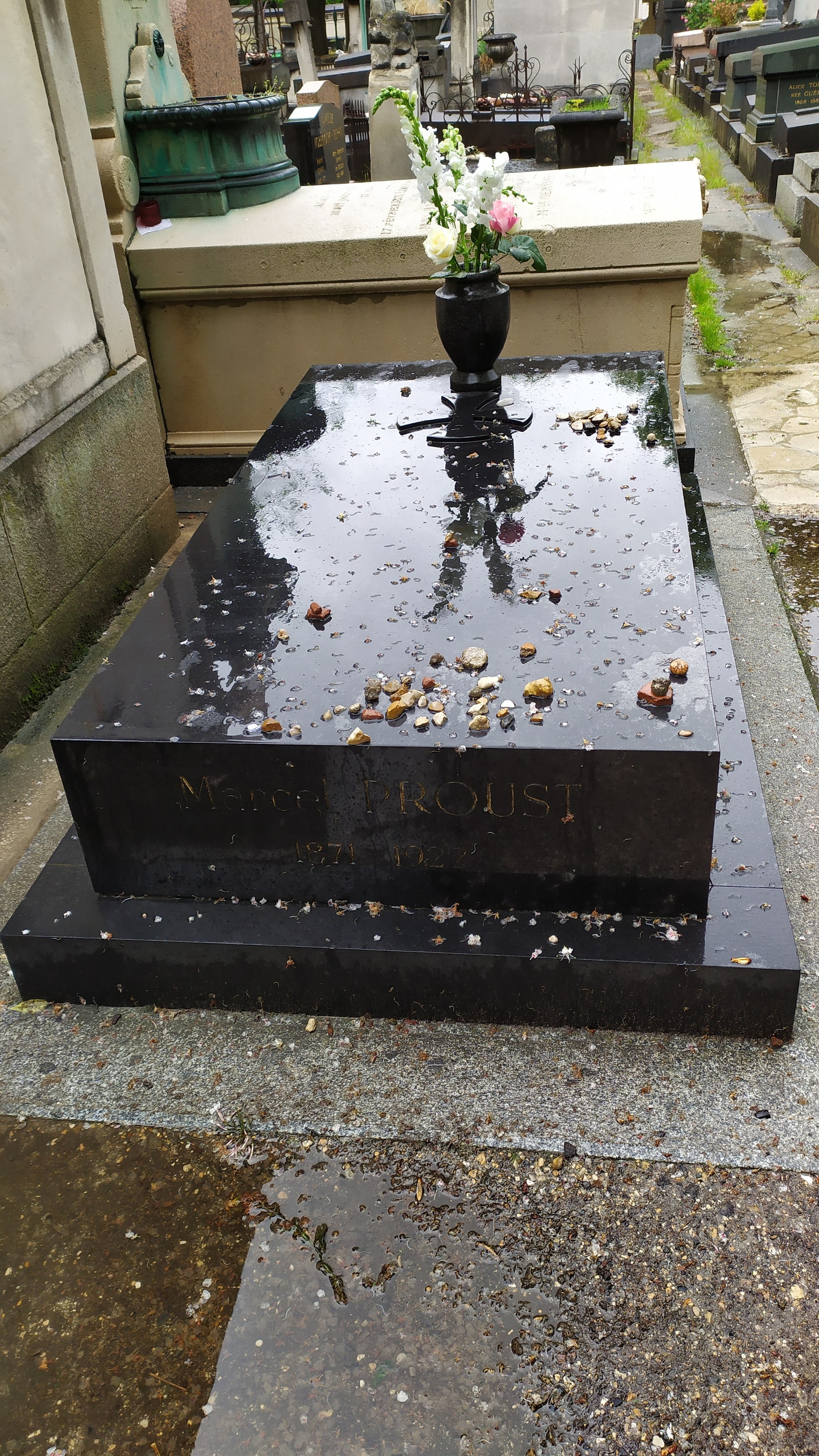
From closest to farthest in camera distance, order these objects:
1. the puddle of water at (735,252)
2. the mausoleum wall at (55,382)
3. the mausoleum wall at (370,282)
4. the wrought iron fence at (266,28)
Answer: the mausoleum wall at (55,382)
the mausoleum wall at (370,282)
the puddle of water at (735,252)
the wrought iron fence at (266,28)

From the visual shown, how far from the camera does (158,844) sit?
105 inches

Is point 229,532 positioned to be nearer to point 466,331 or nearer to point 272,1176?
point 466,331

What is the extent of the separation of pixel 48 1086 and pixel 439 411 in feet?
9.57

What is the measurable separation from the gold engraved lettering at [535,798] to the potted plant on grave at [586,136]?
1027 cm

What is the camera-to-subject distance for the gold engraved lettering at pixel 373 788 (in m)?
2.45

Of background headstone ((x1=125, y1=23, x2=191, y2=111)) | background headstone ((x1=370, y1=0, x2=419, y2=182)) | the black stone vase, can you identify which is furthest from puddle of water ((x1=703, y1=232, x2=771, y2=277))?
the black stone vase

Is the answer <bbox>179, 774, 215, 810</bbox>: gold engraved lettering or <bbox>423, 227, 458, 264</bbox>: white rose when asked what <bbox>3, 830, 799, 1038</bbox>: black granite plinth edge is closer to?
<bbox>179, 774, 215, 810</bbox>: gold engraved lettering

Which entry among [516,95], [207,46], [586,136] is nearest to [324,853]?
[207,46]

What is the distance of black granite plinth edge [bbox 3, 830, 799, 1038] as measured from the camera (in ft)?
8.02

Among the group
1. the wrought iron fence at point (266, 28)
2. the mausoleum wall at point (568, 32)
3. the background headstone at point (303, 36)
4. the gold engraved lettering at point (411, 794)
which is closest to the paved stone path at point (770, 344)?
the gold engraved lettering at point (411, 794)

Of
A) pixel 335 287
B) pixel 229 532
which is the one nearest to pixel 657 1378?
pixel 229 532

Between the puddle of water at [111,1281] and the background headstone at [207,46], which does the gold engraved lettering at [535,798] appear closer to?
the puddle of water at [111,1281]

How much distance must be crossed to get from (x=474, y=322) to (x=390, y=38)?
1003cm

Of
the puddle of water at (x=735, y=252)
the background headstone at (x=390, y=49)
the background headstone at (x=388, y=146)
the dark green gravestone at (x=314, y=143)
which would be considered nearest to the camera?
the dark green gravestone at (x=314, y=143)
